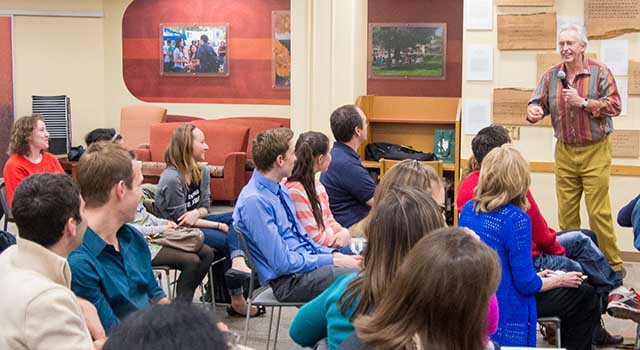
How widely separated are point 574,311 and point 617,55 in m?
3.29

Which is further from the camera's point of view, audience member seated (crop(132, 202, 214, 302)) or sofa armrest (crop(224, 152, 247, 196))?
sofa armrest (crop(224, 152, 247, 196))

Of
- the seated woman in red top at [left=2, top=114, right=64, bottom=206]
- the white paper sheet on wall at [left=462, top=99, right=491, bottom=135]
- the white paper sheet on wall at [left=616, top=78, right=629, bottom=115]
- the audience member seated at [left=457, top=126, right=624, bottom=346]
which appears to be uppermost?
the white paper sheet on wall at [left=616, top=78, right=629, bottom=115]

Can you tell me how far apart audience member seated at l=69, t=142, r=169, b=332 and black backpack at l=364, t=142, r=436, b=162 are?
4.86m

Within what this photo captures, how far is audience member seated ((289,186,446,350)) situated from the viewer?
2379 mm

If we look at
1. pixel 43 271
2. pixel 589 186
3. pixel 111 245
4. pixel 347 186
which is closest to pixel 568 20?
pixel 589 186

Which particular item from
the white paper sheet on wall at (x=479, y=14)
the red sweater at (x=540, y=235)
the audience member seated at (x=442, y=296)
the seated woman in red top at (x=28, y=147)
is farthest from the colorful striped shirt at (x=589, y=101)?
the audience member seated at (x=442, y=296)

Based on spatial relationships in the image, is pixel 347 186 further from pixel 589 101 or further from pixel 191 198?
pixel 589 101

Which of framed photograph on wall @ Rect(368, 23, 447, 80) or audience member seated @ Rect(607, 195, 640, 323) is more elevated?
framed photograph on wall @ Rect(368, 23, 447, 80)

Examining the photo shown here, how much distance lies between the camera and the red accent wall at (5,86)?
1131cm

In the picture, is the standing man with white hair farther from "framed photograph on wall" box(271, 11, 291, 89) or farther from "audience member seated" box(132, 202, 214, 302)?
"framed photograph on wall" box(271, 11, 291, 89)

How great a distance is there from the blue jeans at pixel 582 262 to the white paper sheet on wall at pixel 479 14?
2.99 m

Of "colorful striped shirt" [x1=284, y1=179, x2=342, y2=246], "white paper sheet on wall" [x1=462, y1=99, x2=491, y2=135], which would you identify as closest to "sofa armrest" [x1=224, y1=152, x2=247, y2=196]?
"white paper sheet on wall" [x1=462, y1=99, x2=491, y2=135]

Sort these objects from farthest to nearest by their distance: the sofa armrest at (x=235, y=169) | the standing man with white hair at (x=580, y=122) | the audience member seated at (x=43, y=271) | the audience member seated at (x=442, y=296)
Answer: the sofa armrest at (x=235, y=169)
the standing man with white hair at (x=580, y=122)
the audience member seated at (x=43, y=271)
the audience member seated at (x=442, y=296)

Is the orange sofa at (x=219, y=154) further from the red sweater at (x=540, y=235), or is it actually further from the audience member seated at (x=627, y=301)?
the red sweater at (x=540, y=235)
